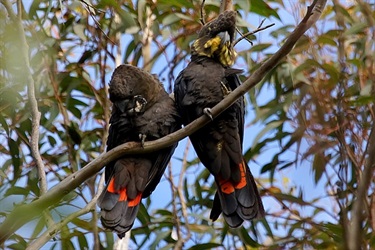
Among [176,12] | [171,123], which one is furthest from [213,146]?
[176,12]

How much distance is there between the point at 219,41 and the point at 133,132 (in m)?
0.53

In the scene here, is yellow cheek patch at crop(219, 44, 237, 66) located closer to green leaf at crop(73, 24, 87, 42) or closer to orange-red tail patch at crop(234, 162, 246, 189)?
orange-red tail patch at crop(234, 162, 246, 189)

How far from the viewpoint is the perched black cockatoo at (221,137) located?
2.65 metres

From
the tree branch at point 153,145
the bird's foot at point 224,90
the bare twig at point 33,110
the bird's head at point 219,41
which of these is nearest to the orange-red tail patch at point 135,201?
the tree branch at point 153,145

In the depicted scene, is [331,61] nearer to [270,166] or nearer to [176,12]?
[270,166]

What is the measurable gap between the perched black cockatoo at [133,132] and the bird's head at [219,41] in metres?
0.26

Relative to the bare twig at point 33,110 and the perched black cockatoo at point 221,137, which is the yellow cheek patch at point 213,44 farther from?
the bare twig at point 33,110

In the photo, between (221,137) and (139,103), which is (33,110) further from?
(221,137)

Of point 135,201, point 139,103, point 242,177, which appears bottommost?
point 135,201

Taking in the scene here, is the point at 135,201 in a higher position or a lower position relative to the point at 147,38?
lower

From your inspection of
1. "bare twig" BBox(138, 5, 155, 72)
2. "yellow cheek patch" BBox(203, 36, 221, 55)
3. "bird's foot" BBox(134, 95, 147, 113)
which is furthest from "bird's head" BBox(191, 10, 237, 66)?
"bare twig" BBox(138, 5, 155, 72)

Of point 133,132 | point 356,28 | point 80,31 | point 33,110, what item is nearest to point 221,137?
point 133,132

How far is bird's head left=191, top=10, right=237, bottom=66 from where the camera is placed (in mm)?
2887

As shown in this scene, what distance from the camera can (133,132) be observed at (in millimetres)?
2723
